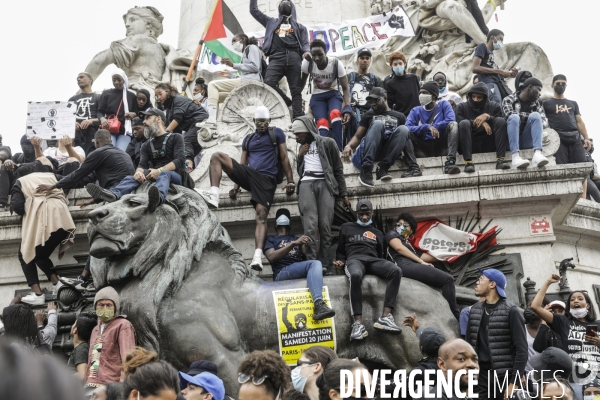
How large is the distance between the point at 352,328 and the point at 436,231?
3.11m

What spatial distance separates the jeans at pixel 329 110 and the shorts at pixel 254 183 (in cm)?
233

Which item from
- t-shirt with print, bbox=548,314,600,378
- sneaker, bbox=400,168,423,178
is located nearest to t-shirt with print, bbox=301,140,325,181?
sneaker, bbox=400,168,423,178

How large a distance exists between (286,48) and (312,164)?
4.35 m

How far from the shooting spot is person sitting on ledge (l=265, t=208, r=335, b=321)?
920 cm

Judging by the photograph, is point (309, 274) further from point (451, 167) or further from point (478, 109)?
point (478, 109)

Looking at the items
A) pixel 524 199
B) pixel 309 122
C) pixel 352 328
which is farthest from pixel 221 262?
pixel 524 199

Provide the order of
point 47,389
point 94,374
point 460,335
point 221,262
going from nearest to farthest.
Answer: point 47,389, point 94,374, point 460,335, point 221,262

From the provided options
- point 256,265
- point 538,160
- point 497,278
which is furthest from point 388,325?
point 538,160

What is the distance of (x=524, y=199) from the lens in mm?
11891

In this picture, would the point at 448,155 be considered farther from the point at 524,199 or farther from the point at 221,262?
the point at 221,262

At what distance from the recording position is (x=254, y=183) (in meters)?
11.2

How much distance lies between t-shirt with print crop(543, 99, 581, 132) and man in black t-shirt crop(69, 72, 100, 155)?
8.23 m

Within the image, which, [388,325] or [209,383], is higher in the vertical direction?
[388,325]

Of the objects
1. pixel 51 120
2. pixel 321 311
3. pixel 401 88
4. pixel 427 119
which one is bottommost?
pixel 321 311
